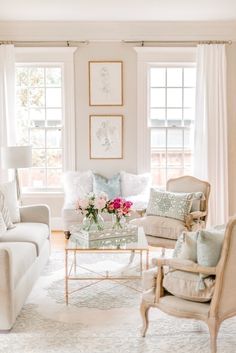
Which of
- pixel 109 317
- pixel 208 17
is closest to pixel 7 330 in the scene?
pixel 109 317

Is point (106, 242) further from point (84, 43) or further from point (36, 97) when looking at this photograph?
point (84, 43)

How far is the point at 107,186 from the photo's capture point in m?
6.79

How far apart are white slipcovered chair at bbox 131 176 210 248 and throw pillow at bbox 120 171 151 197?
1.05 meters

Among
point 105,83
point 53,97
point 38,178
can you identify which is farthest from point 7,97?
point 105,83

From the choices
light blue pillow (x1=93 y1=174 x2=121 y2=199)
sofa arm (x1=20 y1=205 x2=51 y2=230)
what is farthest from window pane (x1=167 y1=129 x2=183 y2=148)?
sofa arm (x1=20 y1=205 x2=51 y2=230)

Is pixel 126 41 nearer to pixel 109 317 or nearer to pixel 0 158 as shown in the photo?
pixel 0 158

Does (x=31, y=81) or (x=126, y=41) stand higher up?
(x=126, y=41)

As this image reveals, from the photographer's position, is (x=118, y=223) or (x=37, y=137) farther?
(x=37, y=137)

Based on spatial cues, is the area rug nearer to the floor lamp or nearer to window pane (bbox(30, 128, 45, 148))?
the floor lamp

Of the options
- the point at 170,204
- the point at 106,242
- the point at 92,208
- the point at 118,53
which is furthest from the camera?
the point at 118,53

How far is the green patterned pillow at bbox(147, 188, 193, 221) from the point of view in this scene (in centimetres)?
543

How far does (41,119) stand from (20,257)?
3.42m

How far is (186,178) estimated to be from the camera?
5906 millimetres

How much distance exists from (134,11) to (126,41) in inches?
25.5
